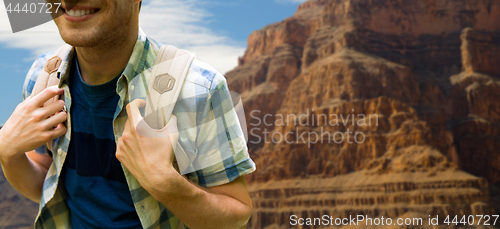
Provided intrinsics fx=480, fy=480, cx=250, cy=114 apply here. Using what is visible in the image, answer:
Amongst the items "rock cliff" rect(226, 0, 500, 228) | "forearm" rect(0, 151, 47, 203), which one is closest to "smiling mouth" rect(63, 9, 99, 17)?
"forearm" rect(0, 151, 47, 203)

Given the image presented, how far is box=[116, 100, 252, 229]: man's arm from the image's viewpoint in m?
0.78

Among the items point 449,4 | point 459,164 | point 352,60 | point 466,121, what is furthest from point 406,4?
point 459,164

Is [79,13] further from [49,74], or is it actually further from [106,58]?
[49,74]

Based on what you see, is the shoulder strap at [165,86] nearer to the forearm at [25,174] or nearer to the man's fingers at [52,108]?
the man's fingers at [52,108]

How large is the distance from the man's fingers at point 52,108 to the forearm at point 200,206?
0.92 ft

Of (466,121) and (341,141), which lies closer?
(341,141)

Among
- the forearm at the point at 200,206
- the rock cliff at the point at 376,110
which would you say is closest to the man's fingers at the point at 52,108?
Result: the forearm at the point at 200,206

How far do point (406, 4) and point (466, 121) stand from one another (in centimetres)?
1525

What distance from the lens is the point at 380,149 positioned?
38781 mm

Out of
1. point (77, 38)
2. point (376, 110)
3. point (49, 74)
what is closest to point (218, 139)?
point (77, 38)

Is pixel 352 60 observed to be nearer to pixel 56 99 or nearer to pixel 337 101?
pixel 337 101

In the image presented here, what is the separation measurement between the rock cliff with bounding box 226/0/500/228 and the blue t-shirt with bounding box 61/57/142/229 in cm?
3426

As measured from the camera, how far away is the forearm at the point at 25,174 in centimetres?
96

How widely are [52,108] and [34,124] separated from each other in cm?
4
